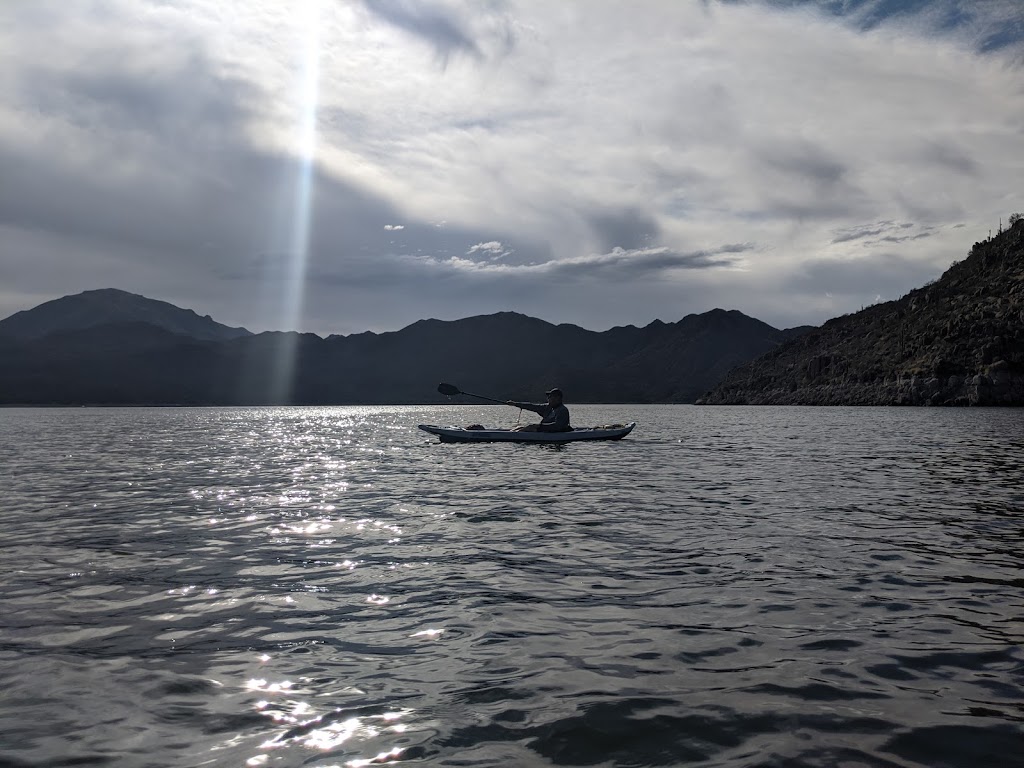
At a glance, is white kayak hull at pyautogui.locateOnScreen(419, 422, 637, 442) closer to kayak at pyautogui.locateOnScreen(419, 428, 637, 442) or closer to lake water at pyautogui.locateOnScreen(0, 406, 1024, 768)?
kayak at pyautogui.locateOnScreen(419, 428, 637, 442)

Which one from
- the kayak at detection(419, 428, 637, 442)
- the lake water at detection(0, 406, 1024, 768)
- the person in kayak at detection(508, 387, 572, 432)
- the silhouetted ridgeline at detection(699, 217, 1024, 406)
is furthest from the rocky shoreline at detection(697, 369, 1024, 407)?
the lake water at detection(0, 406, 1024, 768)

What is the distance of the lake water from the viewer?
206 inches

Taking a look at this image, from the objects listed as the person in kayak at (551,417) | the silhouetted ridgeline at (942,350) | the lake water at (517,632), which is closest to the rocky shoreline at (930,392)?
the silhouetted ridgeline at (942,350)

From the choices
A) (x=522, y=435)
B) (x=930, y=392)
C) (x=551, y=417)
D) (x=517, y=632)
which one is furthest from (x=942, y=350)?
(x=517, y=632)

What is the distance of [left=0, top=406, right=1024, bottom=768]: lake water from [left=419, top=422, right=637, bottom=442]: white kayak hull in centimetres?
1853

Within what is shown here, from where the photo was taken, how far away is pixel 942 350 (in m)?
131

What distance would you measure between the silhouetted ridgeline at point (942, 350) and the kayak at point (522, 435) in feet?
338

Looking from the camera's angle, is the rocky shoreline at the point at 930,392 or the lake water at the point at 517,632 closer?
the lake water at the point at 517,632

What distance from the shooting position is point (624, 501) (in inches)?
713

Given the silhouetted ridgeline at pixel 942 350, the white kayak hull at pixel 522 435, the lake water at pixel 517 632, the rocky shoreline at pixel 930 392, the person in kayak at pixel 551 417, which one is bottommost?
the lake water at pixel 517 632

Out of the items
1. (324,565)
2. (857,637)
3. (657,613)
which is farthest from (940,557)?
(324,565)

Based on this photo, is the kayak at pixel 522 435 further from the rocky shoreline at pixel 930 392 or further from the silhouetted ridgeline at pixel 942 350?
the silhouetted ridgeline at pixel 942 350

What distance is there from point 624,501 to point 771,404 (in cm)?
18393

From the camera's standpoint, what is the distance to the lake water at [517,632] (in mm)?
5242
